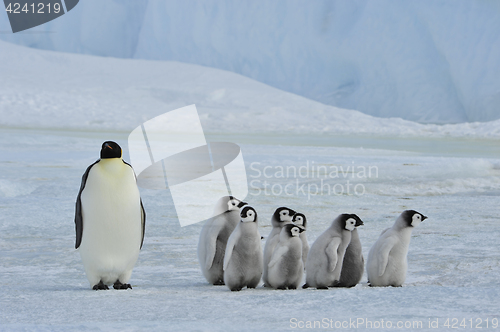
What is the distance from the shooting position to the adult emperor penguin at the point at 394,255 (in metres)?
2.59

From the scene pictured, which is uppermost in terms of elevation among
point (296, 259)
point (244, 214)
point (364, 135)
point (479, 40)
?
point (479, 40)

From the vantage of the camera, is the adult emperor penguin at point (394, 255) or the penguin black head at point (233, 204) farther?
the penguin black head at point (233, 204)

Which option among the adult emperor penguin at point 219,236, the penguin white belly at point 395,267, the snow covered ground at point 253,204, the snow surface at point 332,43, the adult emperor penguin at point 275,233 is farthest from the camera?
the snow surface at point 332,43

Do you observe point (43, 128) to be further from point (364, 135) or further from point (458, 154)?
point (458, 154)

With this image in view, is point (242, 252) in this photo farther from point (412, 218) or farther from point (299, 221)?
point (412, 218)

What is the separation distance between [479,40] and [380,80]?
9.09 ft

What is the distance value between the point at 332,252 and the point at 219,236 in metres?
0.57

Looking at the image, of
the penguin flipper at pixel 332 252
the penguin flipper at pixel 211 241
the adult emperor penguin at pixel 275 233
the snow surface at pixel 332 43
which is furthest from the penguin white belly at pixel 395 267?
the snow surface at pixel 332 43

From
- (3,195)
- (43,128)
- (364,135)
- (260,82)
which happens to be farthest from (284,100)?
(3,195)

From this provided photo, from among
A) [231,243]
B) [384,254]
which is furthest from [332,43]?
[231,243]

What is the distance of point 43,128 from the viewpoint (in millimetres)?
14430

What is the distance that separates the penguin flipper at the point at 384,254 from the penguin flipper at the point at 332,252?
19cm

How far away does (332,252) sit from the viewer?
254 cm

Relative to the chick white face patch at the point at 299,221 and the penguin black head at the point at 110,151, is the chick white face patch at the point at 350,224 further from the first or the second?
the penguin black head at the point at 110,151
